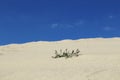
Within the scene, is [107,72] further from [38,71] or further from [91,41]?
[91,41]

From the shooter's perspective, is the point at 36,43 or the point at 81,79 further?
the point at 36,43

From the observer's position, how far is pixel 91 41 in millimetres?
18750

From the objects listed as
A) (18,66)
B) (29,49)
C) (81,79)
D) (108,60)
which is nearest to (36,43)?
(29,49)

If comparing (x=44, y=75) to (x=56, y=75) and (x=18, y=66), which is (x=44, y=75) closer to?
(x=56, y=75)

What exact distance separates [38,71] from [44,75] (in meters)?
0.57

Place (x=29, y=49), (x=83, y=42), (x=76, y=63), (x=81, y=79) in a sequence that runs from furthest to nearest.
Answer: (x=83, y=42) → (x=29, y=49) → (x=76, y=63) → (x=81, y=79)

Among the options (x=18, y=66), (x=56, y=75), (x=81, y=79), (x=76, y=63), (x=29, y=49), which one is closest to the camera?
(x=81, y=79)

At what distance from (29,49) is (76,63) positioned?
6.45m

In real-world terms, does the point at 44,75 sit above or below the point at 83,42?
below

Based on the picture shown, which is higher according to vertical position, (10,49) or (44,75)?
(10,49)

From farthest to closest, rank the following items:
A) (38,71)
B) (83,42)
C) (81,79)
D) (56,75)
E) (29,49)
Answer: (83,42) < (29,49) < (38,71) < (56,75) < (81,79)

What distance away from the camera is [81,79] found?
873 cm

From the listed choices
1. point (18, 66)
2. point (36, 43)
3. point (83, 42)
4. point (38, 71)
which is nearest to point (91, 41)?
point (83, 42)

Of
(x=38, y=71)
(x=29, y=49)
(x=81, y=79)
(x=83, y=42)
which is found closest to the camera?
(x=81, y=79)
